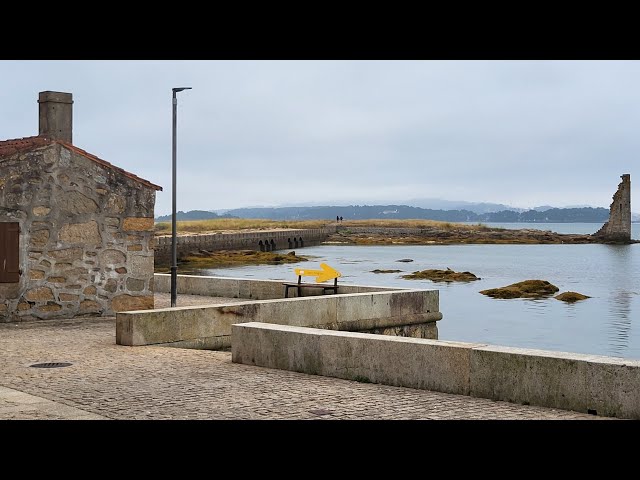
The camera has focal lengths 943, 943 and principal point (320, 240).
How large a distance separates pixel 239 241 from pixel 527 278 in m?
30.2

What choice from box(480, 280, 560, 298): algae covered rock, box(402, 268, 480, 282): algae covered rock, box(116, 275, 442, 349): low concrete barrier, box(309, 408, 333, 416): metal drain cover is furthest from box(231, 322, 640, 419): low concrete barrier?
box(402, 268, 480, 282): algae covered rock

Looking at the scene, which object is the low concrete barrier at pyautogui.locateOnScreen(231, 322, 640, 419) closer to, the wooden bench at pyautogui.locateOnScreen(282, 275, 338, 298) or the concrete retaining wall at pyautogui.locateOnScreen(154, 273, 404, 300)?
the wooden bench at pyautogui.locateOnScreen(282, 275, 338, 298)

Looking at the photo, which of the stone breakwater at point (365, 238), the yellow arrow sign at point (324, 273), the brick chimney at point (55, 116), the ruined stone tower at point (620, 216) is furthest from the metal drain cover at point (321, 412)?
the ruined stone tower at point (620, 216)

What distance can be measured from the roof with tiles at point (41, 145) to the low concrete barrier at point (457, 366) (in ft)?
21.3

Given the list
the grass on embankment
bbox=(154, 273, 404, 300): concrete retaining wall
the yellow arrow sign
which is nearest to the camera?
the yellow arrow sign

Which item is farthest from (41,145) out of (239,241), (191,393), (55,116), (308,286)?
(239,241)

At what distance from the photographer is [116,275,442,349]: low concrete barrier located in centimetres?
1447

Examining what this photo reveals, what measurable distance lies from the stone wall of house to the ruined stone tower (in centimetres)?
9705

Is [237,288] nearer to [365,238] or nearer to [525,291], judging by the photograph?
[525,291]

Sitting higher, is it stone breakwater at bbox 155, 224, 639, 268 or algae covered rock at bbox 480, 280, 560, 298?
stone breakwater at bbox 155, 224, 639, 268

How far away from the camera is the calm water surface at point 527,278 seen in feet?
109

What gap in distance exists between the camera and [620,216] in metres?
116
